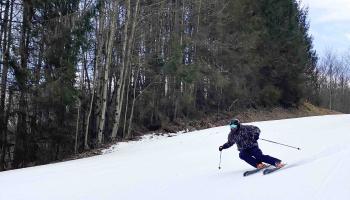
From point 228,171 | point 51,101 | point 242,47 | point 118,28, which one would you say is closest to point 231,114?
point 242,47

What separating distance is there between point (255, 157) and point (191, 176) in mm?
2004

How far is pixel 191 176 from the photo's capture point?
13.2 metres

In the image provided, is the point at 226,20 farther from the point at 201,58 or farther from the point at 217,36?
the point at 201,58

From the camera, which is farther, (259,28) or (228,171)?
(259,28)

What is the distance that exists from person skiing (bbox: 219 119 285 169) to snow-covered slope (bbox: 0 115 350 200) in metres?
0.51

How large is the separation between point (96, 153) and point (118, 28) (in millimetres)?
9049

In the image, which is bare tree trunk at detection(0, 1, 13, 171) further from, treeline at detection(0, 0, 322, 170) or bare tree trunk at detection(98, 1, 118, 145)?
bare tree trunk at detection(98, 1, 118, 145)

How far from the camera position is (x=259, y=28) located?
1618 inches

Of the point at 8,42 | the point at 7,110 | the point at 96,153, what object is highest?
the point at 8,42

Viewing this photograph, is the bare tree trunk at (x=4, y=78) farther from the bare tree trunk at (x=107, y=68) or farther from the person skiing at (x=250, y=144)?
the person skiing at (x=250, y=144)

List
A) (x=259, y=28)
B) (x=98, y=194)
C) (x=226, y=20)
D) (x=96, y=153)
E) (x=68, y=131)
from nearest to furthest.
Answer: (x=98, y=194) < (x=96, y=153) < (x=68, y=131) < (x=226, y=20) < (x=259, y=28)

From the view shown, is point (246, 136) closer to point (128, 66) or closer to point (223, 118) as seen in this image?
point (128, 66)

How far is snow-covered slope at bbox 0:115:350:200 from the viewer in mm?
9820

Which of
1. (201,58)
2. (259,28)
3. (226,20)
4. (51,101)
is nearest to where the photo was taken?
(51,101)
